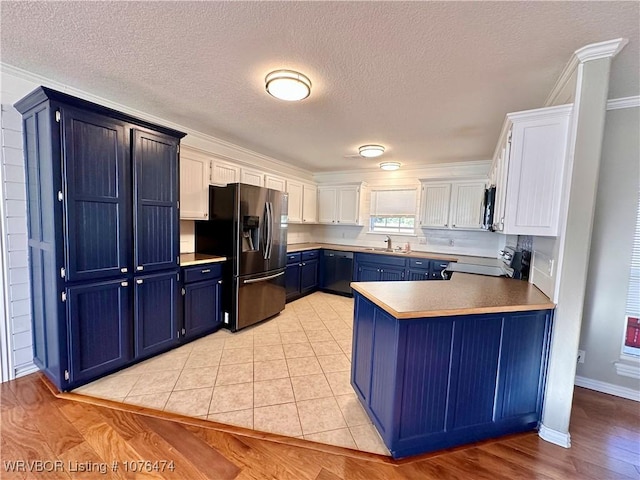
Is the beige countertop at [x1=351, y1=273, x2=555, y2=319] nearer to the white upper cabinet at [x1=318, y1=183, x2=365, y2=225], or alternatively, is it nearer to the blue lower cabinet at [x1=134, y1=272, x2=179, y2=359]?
the blue lower cabinet at [x1=134, y1=272, x2=179, y2=359]

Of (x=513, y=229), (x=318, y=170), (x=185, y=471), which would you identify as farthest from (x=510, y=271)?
(x=318, y=170)

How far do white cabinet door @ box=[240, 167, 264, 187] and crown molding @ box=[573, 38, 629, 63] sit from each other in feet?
11.6

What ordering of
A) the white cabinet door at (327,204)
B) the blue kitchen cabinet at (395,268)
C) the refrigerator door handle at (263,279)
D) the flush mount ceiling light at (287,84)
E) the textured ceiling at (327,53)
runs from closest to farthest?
the textured ceiling at (327,53), the flush mount ceiling light at (287,84), the refrigerator door handle at (263,279), the blue kitchen cabinet at (395,268), the white cabinet door at (327,204)

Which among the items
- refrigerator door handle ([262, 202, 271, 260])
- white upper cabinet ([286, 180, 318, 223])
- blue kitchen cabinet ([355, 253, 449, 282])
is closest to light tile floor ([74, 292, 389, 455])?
refrigerator door handle ([262, 202, 271, 260])

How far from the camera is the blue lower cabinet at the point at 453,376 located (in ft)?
5.17

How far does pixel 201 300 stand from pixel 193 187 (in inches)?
53.9

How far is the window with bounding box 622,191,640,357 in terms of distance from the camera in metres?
2.27

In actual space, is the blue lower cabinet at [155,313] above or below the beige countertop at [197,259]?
below

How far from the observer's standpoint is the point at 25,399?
2.02 m

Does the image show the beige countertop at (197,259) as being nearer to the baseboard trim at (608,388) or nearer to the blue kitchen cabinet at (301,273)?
the blue kitchen cabinet at (301,273)

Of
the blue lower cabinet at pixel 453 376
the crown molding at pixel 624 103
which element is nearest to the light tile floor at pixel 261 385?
the blue lower cabinet at pixel 453 376

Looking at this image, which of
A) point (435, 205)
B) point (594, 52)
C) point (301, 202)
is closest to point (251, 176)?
point (301, 202)

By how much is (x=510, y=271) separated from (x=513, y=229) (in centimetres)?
112

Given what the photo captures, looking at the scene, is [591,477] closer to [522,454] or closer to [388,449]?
[522,454]
